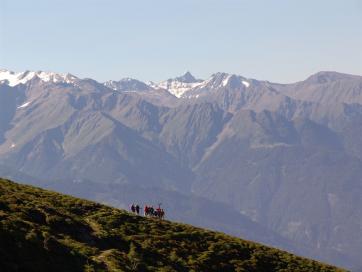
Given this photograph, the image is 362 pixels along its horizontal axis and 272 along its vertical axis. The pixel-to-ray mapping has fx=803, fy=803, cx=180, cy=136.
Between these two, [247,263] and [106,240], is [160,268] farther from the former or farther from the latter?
[247,263]

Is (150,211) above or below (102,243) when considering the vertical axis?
above

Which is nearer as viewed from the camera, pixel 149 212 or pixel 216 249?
pixel 216 249

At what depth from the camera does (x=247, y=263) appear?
3201 inches

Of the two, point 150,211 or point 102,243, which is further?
point 150,211

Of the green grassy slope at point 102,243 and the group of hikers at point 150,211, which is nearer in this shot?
the green grassy slope at point 102,243

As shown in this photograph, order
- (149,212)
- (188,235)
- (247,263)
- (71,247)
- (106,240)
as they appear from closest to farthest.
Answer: (71,247) → (106,240) → (247,263) → (188,235) → (149,212)

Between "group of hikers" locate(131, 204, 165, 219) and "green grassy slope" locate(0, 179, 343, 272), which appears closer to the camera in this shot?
"green grassy slope" locate(0, 179, 343, 272)

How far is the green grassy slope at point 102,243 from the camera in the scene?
64.9 meters

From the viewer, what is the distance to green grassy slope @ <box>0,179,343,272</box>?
64875 millimetres

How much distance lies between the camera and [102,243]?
2945 inches

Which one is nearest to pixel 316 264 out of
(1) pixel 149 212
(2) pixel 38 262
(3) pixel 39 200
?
(1) pixel 149 212

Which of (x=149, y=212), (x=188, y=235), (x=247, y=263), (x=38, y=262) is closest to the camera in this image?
(x=38, y=262)

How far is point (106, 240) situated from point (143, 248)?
3.60 meters

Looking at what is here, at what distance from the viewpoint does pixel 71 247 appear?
226 ft
